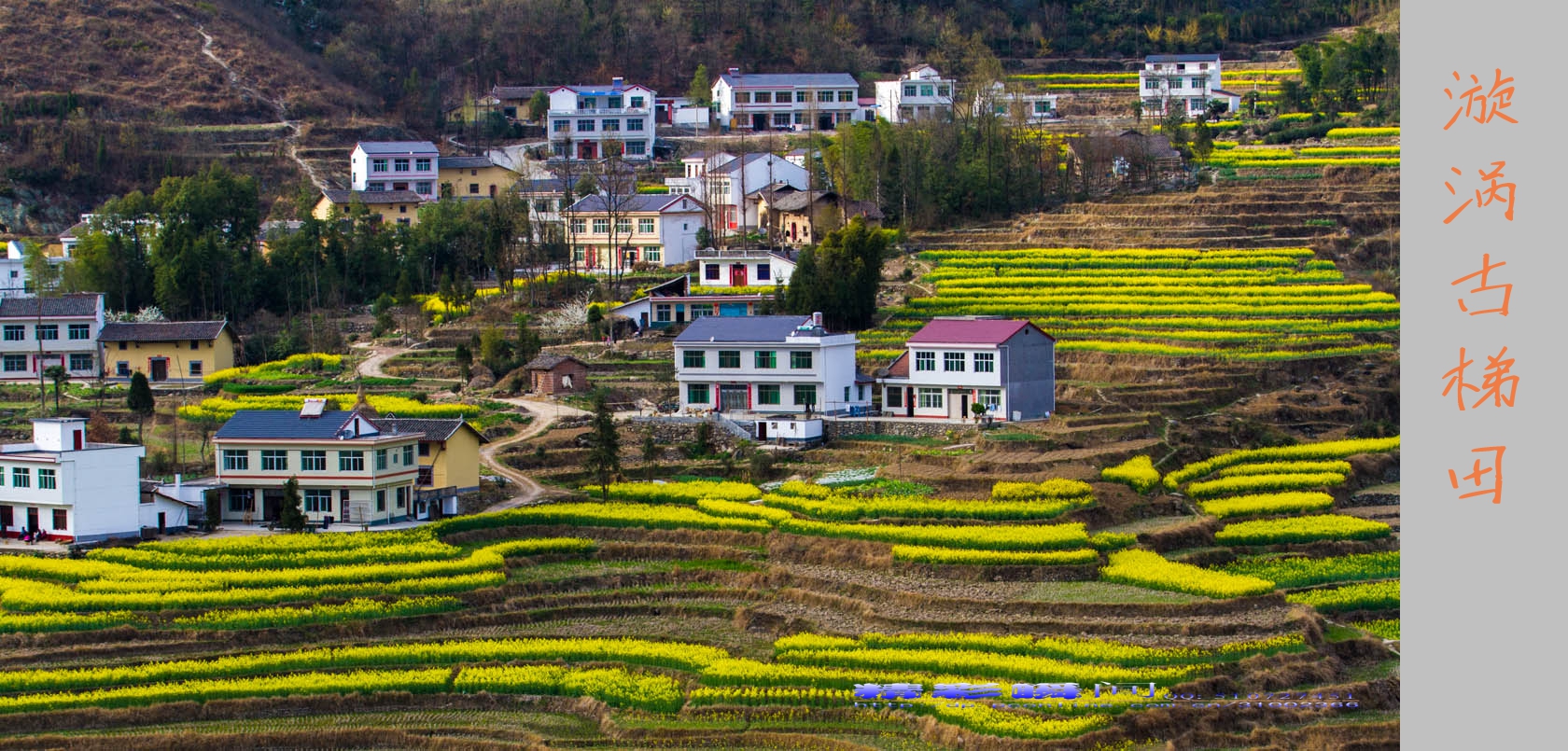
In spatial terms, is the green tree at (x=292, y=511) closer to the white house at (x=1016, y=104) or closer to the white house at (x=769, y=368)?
the white house at (x=769, y=368)

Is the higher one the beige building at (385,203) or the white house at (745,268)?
the beige building at (385,203)

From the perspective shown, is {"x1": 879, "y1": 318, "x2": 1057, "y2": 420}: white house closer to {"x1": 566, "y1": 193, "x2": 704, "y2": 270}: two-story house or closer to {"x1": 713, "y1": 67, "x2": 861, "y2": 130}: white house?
{"x1": 566, "y1": 193, "x2": 704, "y2": 270}: two-story house

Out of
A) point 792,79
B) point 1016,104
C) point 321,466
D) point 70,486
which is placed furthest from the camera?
point 792,79

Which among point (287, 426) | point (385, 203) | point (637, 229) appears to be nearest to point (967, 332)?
point (287, 426)

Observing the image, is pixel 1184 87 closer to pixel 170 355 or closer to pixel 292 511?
pixel 170 355

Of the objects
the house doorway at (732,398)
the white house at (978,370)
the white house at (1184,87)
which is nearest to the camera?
the white house at (978,370)

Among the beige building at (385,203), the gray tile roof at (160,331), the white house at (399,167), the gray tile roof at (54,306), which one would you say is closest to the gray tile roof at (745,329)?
the gray tile roof at (160,331)

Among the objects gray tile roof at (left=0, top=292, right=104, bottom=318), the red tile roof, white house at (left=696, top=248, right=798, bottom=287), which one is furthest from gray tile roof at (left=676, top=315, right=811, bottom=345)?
gray tile roof at (left=0, top=292, right=104, bottom=318)
